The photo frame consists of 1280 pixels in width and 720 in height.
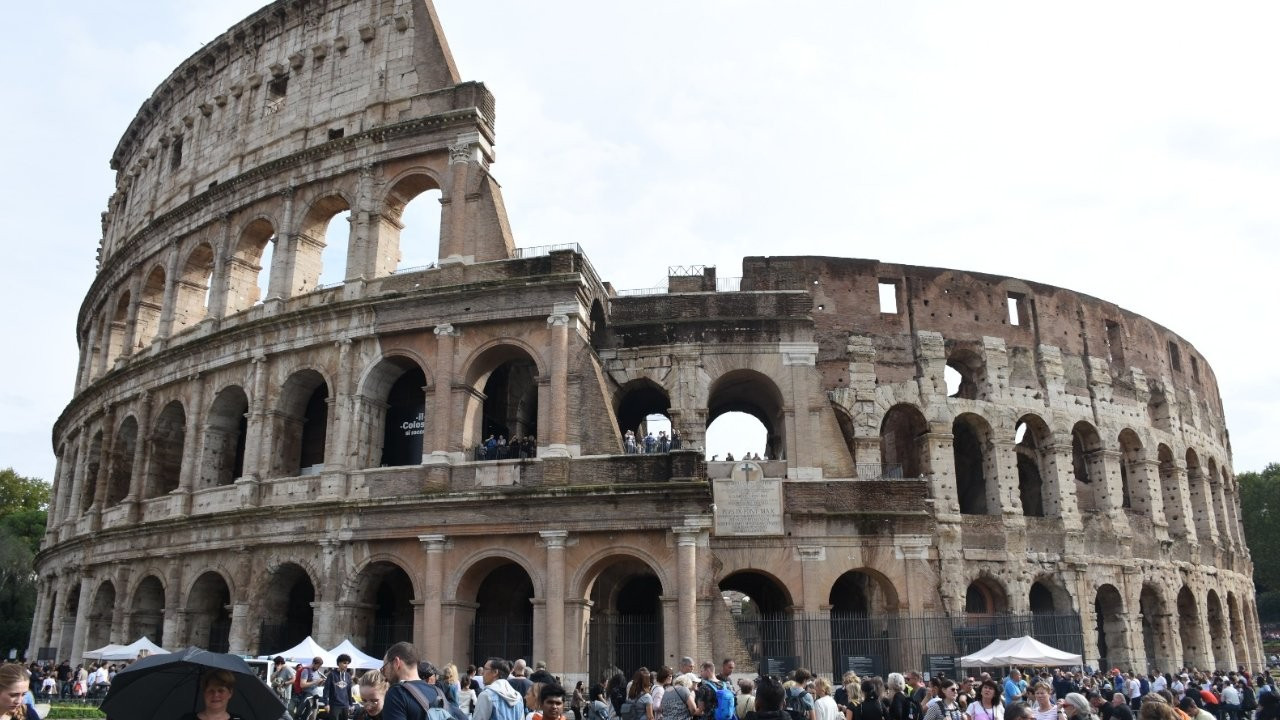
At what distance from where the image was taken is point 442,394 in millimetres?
20422

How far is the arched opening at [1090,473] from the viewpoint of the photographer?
27.3 metres

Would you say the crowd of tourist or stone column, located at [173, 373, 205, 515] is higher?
stone column, located at [173, 373, 205, 515]

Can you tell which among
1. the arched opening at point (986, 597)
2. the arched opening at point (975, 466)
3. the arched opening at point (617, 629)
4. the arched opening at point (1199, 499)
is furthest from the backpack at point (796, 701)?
the arched opening at point (1199, 499)

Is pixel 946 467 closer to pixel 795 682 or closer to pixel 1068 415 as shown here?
pixel 1068 415

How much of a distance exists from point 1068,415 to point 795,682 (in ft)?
65.0

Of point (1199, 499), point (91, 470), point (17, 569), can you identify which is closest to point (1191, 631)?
point (1199, 499)

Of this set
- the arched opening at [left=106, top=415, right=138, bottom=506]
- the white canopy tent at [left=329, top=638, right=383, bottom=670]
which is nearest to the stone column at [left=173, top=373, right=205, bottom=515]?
the arched opening at [left=106, top=415, right=138, bottom=506]

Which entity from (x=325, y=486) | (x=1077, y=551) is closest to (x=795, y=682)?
(x=325, y=486)

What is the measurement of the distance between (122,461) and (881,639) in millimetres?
20382

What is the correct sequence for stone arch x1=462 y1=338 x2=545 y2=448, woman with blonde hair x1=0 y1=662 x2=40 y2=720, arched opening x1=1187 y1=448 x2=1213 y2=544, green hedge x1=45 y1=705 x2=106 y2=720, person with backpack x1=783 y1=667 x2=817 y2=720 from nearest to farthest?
woman with blonde hair x1=0 y1=662 x2=40 y2=720 < person with backpack x1=783 y1=667 x2=817 y2=720 < green hedge x1=45 y1=705 x2=106 y2=720 < stone arch x1=462 y1=338 x2=545 y2=448 < arched opening x1=1187 y1=448 x2=1213 y2=544

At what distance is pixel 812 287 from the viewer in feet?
83.2

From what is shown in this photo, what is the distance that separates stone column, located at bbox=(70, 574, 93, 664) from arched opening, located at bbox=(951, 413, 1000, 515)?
2227cm

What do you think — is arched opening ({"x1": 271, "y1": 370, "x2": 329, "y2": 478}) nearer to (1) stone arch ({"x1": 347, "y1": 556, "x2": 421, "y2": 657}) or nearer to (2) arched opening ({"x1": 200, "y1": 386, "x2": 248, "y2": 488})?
(2) arched opening ({"x1": 200, "y1": 386, "x2": 248, "y2": 488})

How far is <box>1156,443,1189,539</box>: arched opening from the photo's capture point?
29484 mm
